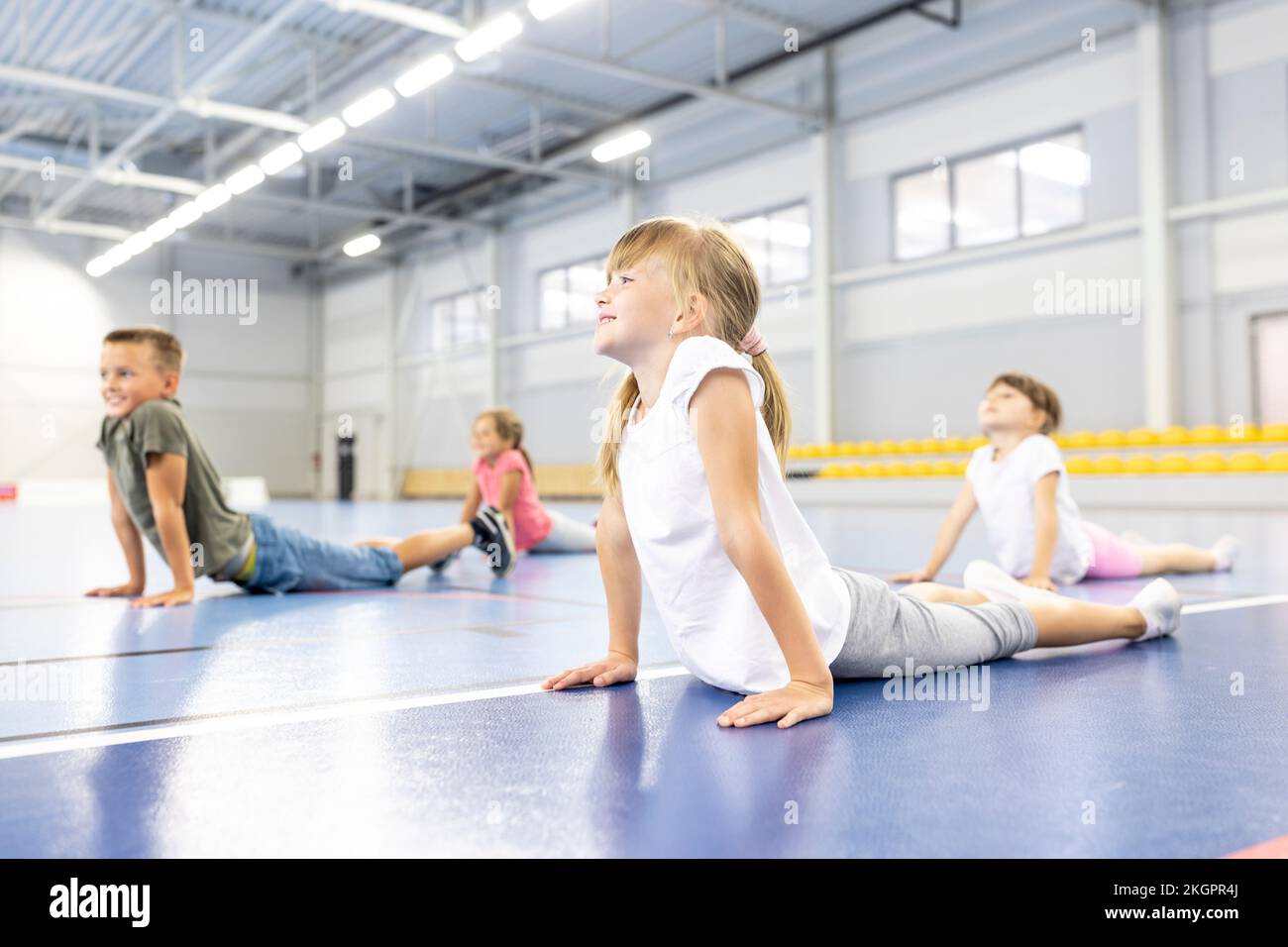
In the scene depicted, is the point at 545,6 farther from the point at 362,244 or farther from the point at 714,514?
the point at 362,244

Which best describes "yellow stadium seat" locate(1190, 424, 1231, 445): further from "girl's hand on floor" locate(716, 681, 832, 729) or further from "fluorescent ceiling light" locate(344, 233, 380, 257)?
"fluorescent ceiling light" locate(344, 233, 380, 257)

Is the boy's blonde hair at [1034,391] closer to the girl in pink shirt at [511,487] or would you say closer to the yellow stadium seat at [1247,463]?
the girl in pink shirt at [511,487]

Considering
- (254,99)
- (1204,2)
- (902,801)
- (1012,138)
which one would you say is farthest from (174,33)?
(902,801)

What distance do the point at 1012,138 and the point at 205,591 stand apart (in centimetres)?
1159

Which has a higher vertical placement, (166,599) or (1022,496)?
(1022,496)

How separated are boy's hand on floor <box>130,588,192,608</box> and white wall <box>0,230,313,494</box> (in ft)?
69.2

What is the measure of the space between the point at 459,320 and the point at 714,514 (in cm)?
2182

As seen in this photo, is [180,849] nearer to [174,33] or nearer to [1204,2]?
[1204,2]

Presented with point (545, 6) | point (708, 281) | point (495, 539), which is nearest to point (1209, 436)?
point (545, 6)

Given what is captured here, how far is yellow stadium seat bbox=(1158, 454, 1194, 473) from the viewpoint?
419 inches

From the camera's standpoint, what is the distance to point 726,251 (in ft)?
6.39

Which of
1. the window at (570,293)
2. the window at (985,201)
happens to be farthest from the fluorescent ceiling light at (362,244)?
the window at (985,201)

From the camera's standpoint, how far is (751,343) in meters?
2.00
